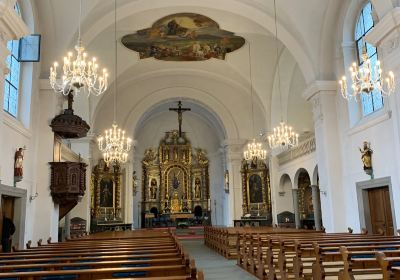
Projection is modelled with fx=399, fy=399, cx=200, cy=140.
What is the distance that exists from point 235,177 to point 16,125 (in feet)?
42.4

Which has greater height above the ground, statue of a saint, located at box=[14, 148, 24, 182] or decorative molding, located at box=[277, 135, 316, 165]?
decorative molding, located at box=[277, 135, 316, 165]

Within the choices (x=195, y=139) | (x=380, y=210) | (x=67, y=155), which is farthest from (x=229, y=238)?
(x=195, y=139)

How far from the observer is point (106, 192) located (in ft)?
64.0

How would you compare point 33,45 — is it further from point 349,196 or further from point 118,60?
point 349,196

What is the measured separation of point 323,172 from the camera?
38.9ft

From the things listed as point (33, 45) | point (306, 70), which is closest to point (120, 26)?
point (33, 45)

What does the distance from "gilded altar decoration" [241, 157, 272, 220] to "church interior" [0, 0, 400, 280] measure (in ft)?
0.18

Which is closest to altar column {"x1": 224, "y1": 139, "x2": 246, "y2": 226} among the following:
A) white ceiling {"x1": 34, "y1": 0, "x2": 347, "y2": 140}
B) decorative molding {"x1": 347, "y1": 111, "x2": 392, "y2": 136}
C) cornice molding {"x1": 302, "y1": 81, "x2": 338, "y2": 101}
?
white ceiling {"x1": 34, "y1": 0, "x2": 347, "y2": 140}

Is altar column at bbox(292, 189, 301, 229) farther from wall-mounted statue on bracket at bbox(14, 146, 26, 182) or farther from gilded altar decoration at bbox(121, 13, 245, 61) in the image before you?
wall-mounted statue on bracket at bbox(14, 146, 26, 182)

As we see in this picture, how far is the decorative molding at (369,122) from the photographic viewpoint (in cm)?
934

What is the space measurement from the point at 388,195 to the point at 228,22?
8.00 metres

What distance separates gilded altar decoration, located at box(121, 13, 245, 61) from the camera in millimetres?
14680

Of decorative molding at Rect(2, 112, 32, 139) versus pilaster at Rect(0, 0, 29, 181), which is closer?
pilaster at Rect(0, 0, 29, 181)

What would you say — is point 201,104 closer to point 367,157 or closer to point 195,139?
point 195,139
